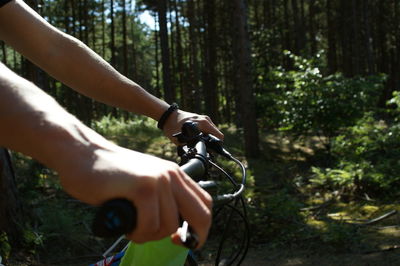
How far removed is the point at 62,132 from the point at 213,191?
0.52m

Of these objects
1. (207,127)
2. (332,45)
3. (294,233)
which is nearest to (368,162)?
(294,233)

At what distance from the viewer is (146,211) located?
79cm

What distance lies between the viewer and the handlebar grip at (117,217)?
781 mm

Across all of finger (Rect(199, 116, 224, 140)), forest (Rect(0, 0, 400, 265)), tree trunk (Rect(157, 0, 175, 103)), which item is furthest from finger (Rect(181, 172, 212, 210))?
tree trunk (Rect(157, 0, 175, 103))

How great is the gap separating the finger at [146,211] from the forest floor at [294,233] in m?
4.81

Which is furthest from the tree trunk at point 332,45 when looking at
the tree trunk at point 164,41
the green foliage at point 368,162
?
the green foliage at point 368,162

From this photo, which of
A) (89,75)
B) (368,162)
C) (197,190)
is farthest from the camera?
(368,162)

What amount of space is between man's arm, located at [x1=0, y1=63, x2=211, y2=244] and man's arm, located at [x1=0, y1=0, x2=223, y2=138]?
0.96 m

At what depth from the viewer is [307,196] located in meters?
8.61

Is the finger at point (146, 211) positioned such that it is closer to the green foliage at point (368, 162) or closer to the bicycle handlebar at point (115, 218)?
the bicycle handlebar at point (115, 218)

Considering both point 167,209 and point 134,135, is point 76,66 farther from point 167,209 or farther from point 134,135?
point 134,135

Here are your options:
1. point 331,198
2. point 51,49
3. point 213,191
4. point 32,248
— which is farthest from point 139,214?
point 331,198

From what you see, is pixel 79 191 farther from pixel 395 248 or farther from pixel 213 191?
pixel 395 248

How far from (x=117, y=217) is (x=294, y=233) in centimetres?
595
